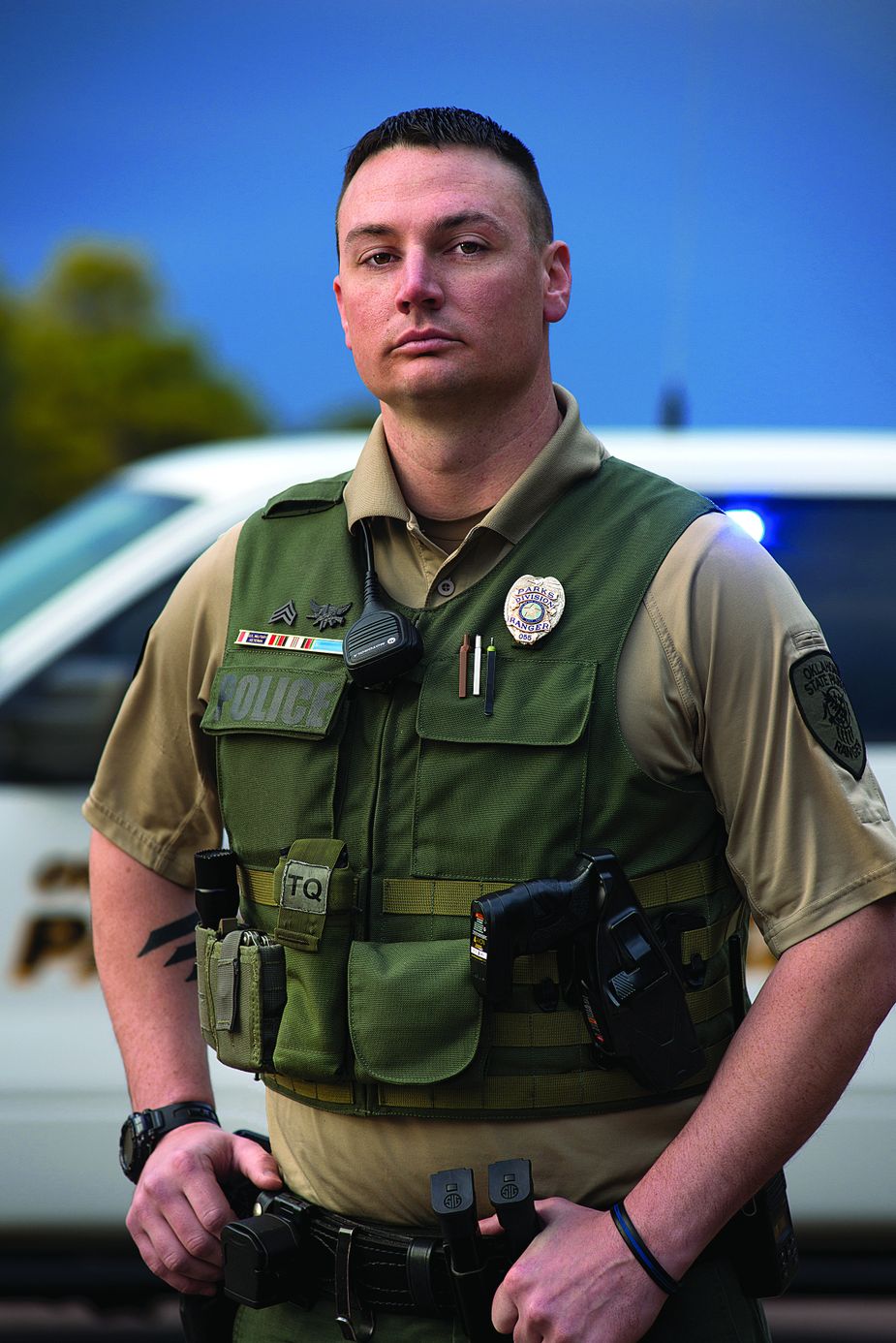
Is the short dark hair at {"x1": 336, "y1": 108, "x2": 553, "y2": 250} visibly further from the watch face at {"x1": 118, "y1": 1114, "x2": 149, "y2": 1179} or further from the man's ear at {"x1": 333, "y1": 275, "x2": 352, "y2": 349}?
the watch face at {"x1": 118, "y1": 1114, "x2": 149, "y2": 1179}

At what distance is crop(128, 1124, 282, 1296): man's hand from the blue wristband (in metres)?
0.47

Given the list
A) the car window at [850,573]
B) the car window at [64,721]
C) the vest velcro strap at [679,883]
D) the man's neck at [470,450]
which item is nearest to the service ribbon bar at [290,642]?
the man's neck at [470,450]

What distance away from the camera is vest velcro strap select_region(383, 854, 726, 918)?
5.59ft

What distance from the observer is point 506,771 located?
1705 millimetres

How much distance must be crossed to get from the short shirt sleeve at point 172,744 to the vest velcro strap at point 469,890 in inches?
15.0

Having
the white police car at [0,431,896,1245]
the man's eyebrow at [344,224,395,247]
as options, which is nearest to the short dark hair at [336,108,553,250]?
the man's eyebrow at [344,224,395,247]

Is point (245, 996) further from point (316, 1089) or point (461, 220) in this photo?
point (461, 220)

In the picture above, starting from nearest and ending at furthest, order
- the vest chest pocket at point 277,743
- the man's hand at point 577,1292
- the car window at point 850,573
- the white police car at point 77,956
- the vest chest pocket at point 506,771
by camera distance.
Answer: the man's hand at point 577,1292, the vest chest pocket at point 506,771, the vest chest pocket at point 277,743, the white police car at point 77,956, the car window at point 850,573

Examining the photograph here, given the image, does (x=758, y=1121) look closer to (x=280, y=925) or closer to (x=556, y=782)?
(x=556, y=782)

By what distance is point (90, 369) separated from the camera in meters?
12.9

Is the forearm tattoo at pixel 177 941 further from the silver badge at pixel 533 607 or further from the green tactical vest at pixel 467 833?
the silver badge at pixel 533 607

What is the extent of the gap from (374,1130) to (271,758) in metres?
0.44

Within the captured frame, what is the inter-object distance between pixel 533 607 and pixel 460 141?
57cm

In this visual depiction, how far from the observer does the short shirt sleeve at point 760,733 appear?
→ 5.31ft
